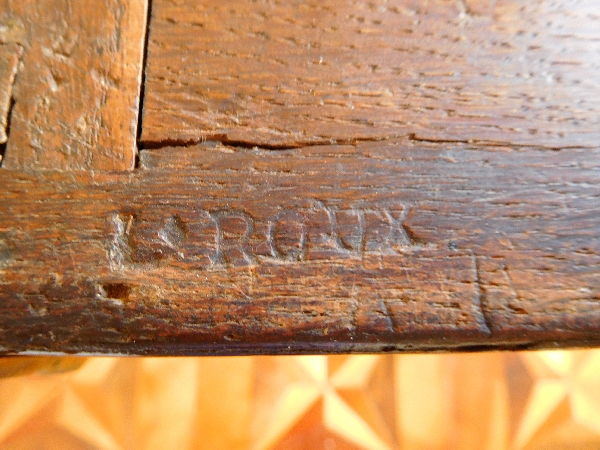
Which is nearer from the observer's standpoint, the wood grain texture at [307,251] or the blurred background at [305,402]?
the wood grain texture at [307,251]

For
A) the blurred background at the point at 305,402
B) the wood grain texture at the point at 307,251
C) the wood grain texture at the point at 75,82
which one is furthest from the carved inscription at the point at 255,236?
the blurred background at the point at 305,402

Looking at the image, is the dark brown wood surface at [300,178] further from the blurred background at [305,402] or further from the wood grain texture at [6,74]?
the blurred background at [305,402]

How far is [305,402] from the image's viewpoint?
1.27 m

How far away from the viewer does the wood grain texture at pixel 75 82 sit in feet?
2.11

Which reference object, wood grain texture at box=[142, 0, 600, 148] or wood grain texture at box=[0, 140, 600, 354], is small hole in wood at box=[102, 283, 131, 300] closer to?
wood grain texture at box=[0, 140, 600, 354]

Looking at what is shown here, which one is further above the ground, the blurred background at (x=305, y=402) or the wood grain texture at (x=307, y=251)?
the wood grain texture at (x=307, y=251)

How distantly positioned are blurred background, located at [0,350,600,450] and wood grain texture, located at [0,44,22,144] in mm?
825

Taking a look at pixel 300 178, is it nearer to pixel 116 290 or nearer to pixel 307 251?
pixel 307 251

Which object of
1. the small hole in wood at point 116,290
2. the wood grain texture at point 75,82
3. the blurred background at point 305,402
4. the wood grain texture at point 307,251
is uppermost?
the wood grain texture at point 75,82

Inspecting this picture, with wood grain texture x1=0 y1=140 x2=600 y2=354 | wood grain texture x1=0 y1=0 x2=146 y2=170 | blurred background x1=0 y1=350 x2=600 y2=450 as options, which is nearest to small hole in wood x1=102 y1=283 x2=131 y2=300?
wood grain texture x1=0 y1=140 x2=600 y2=354

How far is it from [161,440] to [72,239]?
85cm

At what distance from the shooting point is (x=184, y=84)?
2.17 ft

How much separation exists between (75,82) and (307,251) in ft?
1.46

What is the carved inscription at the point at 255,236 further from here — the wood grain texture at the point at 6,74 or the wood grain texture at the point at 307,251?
the wood grain texture at the point at 6,74
